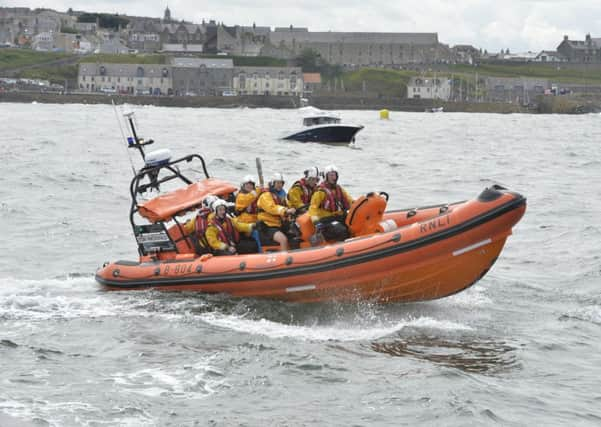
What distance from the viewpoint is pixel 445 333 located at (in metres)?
11.1

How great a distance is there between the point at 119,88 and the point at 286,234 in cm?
12017

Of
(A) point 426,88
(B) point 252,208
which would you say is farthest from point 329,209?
(A) point 426,88

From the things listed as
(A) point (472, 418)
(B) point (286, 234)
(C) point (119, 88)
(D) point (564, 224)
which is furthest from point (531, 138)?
(C) point (119, 88)

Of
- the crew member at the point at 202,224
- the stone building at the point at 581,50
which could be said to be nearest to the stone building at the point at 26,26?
the stone building at the point at 581,50

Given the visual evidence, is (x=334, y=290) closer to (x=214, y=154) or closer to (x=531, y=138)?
(x=214, y=154)

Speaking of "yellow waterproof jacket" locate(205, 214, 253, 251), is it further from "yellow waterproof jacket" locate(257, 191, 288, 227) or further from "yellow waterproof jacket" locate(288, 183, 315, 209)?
"yellow waterproof jacket" locate(288, 183, 315, 209)

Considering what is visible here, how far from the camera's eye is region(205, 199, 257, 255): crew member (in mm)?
12531

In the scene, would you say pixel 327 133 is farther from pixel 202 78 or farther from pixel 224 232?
pixel 202 78

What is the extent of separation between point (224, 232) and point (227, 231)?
5 centimetres

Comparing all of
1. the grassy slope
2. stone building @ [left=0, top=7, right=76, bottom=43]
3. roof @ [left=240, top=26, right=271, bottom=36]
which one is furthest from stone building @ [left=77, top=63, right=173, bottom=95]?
stone building @ [left=0, top=7, right=76, bottom=43]

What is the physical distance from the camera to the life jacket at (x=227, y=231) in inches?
496

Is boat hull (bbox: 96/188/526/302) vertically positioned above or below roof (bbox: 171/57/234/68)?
below

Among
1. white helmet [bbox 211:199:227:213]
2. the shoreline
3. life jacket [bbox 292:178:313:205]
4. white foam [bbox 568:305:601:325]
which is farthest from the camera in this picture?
the shoreline

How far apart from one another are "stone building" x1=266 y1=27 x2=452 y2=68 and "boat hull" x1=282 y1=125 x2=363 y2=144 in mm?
123824
